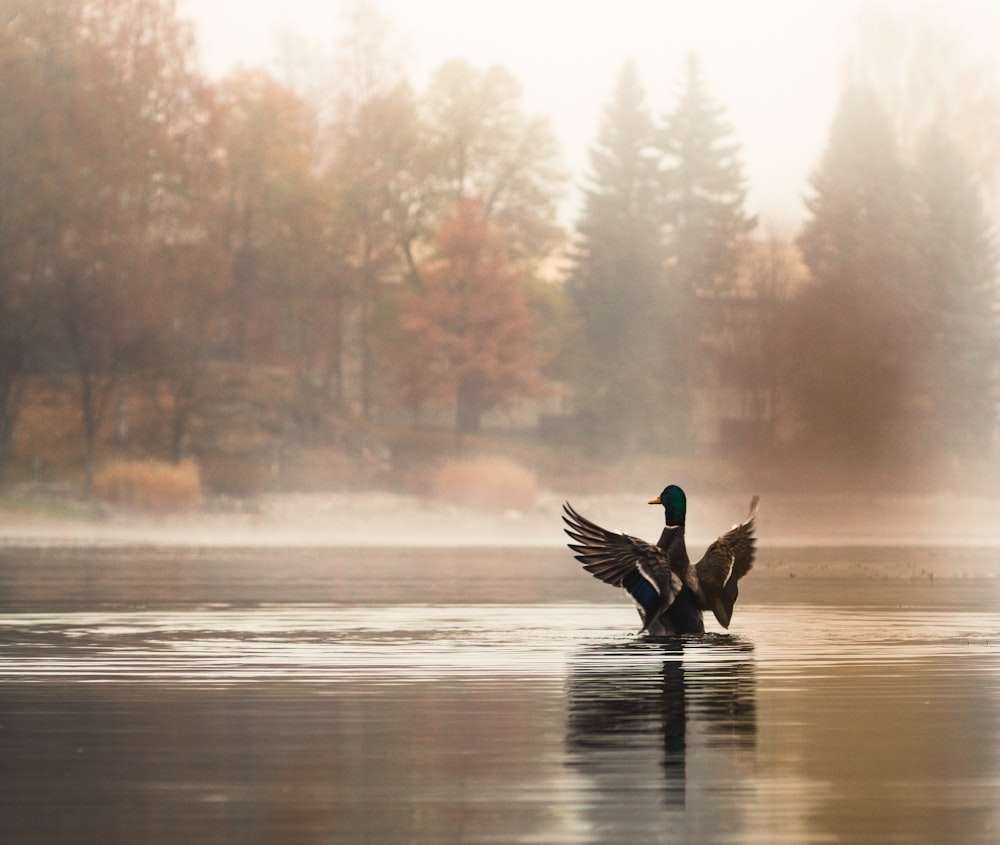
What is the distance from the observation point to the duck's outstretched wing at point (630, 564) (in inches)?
778

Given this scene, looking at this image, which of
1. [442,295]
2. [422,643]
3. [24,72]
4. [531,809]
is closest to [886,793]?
[531,809]

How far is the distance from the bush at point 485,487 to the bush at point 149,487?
408 inches

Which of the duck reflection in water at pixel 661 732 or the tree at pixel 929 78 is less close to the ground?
the tree at pixel 929 78

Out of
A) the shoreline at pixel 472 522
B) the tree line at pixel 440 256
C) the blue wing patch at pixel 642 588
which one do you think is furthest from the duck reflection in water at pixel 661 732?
the tree line at pixel 440 256

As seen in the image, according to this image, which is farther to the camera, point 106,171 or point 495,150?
point 495,150

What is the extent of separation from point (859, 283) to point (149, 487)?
141ft

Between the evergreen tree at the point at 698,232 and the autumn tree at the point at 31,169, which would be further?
the evergreen tree at the point at 698,232

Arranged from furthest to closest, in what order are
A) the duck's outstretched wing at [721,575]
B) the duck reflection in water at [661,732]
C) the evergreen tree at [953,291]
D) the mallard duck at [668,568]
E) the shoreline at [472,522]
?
1. the evergreen tree at [953,291]
2. the shoreline at [472,522]
3. the duck's outstretched wing at [721,575]
4. the mallard duck at [668,568]
5. the duck reflection in water at [661,732]

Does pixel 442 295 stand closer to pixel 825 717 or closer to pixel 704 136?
pixel 704 136

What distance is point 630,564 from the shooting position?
19875mm

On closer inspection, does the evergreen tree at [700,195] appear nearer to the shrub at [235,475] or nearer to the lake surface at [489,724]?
the shrub at [235,475]

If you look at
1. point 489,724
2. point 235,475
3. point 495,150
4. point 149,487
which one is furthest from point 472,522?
point 489,724

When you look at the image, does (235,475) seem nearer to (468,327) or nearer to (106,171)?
(106,171)

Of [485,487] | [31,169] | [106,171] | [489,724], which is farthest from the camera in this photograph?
[485,487]
